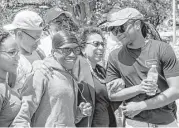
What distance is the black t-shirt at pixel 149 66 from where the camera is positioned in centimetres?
366

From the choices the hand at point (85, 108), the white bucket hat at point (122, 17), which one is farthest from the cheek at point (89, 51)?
the hand at point (85, 108)

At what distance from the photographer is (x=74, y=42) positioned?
3508 mm

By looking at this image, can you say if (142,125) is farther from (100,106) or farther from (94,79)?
(94,79)

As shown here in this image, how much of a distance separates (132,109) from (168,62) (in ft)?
1.83

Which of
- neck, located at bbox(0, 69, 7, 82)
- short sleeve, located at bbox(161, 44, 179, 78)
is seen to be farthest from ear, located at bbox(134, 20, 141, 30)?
neck, located at bbox(0, 69, 7, 82)

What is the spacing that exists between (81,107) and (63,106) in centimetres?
25

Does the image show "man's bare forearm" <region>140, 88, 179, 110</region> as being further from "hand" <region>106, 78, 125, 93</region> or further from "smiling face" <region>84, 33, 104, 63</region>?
"smiling face" <region>84, 33, 104, 63</region>

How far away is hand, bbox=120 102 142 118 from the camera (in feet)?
12.0

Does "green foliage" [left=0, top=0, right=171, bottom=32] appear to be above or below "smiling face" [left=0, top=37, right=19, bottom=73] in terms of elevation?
below

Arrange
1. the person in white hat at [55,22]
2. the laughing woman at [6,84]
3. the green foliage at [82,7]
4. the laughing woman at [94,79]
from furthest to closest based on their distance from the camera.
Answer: the green foliage at [82,7], the person in white hat at [55,22], the laughing woman at [94,79], the laughing woman at [6,84]

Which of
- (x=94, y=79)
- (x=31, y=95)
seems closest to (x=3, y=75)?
(x=31, y=95)

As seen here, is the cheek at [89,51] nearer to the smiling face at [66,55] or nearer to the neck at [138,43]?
the neck at [138,43]

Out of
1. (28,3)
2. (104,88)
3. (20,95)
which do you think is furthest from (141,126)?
(28,3)

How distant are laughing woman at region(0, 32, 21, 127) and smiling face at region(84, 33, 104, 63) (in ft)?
3.85
